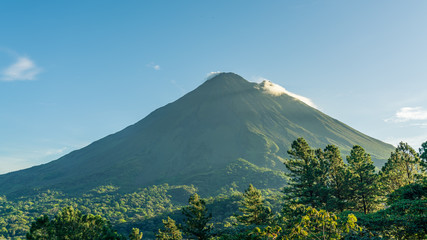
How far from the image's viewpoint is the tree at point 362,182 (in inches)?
1053

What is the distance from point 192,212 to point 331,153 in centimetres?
1778

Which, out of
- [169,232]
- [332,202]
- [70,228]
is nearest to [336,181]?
[332,202]

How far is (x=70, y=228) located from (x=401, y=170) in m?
35.3

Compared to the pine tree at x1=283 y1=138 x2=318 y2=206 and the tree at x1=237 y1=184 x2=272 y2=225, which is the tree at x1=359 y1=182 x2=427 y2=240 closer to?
the pine tree at x1=283 y1=138 x2=318 y2=206

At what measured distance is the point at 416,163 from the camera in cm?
2711

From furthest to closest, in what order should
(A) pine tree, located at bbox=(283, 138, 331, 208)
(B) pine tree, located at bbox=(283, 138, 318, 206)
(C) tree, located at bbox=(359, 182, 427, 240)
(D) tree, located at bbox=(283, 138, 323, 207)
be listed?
(B) pine tree, located at bbox=(283, 138, 318, 206) < (D) tree, located at bbox=(283, 138, 323, 207) < (A) pine tree, located at bbox=(283, 138, 331, 208) < (C) tree, located at bbox=(359, 182, 427, 240)

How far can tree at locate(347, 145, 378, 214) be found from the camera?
1053 inches

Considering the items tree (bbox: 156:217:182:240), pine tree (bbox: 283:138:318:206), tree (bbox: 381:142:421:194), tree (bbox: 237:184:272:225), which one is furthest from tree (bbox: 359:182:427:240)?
tree (bbox: 156:217:182:240)

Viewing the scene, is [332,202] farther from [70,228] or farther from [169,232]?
[70,228]

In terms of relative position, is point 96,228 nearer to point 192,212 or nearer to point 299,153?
point 192,212

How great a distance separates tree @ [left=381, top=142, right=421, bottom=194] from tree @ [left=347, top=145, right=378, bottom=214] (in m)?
1.34

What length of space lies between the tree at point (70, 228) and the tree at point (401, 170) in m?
28.3

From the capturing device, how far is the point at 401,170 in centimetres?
2775

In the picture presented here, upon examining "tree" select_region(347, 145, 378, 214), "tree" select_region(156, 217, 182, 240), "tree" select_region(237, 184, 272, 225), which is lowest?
"tree" select_region(156, 217, 182, 240)
